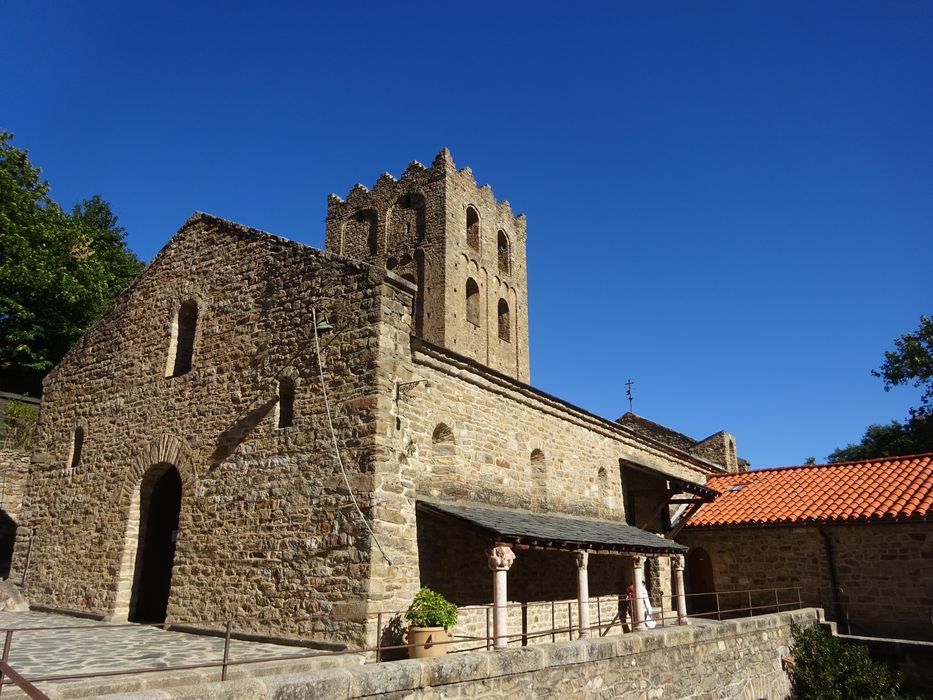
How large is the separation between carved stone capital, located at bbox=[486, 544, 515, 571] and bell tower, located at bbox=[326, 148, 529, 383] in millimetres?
19658

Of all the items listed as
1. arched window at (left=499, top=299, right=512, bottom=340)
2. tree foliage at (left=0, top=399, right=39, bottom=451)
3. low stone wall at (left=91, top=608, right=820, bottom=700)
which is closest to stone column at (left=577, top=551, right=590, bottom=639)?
low stone wall at (left=91, top=608, right=820, bottom=700)

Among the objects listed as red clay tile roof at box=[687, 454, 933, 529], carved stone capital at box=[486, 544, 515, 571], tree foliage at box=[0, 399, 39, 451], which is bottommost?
carved stone capital at box=[486, 544, 515, 571]

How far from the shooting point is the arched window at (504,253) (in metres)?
36.0

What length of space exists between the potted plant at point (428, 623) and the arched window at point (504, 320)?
25.7 metres

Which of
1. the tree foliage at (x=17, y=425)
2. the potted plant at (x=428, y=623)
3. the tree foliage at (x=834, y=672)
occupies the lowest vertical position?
the tree foliage at (x=834, y=672)

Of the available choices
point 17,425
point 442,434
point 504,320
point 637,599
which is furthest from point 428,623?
point 504,320

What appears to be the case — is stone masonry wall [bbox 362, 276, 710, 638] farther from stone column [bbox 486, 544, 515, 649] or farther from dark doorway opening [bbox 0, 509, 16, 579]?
dark doorway opening [bbox 0, 509, 16, 579]

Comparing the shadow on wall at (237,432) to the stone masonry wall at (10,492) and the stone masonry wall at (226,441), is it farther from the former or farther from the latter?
the stone masonry wall at (10,492)

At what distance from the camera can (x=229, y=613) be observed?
10.5 m

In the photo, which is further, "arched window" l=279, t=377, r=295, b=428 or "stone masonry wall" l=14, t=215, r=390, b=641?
"arched window" l=279, t=377, r=295, b=428

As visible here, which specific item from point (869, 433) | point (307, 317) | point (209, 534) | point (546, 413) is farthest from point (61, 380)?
point (869, 433)

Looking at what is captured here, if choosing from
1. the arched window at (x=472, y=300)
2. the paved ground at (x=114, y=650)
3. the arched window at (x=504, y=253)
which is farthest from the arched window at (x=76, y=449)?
the arched window at (x=504, y=253)

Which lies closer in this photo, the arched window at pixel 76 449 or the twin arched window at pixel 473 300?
the arched window at pixel 76 449

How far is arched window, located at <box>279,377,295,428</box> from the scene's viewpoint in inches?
432
